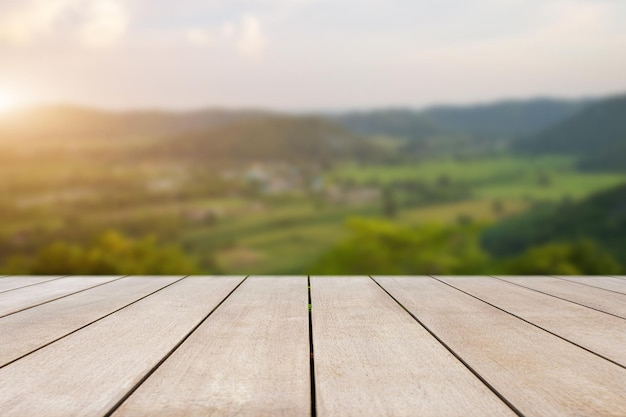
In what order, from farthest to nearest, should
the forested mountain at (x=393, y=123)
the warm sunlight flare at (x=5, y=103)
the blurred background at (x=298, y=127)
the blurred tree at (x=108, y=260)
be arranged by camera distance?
the forested mountain at (x=393, y=123)
the blurred background at (x=298, y=127)
the warm sunlight flare at (x=5, y=103)
the blurred tree at (x=108, y=260)

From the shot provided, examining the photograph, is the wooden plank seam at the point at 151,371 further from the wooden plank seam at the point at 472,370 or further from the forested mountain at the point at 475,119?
the forested mountain at the point at 475,119

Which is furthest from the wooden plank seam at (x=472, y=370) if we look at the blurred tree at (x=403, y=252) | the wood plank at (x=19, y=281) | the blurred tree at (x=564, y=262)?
the blurred tree at (x=403, y=252)

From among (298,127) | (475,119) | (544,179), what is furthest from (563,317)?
(475,119)

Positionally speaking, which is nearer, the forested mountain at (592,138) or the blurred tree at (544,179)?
the blurred tree at (544,179)

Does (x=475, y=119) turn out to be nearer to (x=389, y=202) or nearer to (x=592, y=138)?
(x=592, y=138)

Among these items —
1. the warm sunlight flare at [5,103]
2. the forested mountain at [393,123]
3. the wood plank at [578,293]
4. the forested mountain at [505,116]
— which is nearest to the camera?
the wood plank at [578,293]

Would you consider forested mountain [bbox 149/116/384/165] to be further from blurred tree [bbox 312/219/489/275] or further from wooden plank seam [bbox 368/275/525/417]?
wooden plank seam [bbox 368/275/525/417]

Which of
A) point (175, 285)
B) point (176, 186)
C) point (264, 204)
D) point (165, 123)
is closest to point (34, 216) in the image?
point (176, 186)
